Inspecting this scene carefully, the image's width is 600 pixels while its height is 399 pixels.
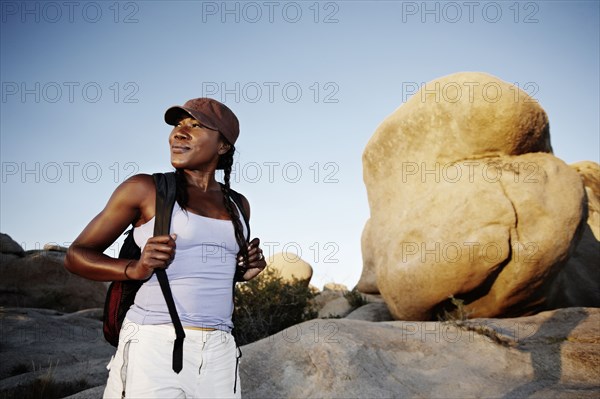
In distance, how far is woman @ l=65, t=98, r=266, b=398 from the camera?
1803mm

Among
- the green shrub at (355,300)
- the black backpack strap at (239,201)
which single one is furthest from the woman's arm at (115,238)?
the green shrub at (355,300)

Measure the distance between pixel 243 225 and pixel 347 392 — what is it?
322cm

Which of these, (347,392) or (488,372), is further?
(488,372)

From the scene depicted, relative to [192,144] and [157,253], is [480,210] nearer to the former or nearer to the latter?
[192,144]

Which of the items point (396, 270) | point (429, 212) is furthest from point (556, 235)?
point (396, 270)

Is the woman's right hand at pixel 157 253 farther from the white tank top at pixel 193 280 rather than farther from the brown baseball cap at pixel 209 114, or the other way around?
the brown baseball cap at pixel 209 114

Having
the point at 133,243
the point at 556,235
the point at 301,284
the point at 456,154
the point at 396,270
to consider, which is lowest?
the point at 301,284

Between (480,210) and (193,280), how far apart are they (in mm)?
7777

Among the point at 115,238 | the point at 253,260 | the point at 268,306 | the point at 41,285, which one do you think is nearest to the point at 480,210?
the point at 268,306

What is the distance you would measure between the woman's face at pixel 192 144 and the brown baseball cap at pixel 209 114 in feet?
0.14

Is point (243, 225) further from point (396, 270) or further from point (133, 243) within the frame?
point (396, 270)

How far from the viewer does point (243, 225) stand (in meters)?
2.27

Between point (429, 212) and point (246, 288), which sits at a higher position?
point (429, 212)

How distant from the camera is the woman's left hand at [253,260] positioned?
7.35 ft
